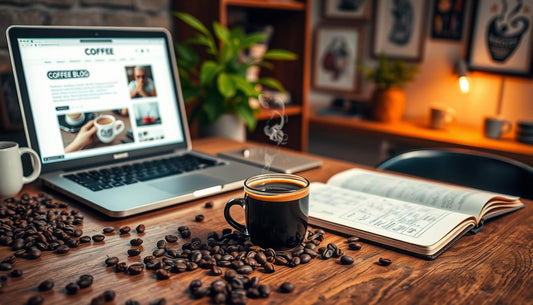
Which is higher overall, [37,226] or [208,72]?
[208,72]

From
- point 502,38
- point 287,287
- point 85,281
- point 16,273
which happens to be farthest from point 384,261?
point 502,38

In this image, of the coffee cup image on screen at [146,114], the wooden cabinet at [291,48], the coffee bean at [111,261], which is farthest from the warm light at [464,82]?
the coffee bean at [111,261]

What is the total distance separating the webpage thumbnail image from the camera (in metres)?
1.20

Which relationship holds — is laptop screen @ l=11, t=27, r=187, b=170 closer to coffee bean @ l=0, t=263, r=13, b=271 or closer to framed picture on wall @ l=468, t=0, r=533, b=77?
coffee bean @ l=0, t=263, r=13, b=271

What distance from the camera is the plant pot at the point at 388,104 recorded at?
2.74m

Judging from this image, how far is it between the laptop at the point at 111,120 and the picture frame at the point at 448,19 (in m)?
1.94

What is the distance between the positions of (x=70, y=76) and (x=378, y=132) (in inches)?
70.8

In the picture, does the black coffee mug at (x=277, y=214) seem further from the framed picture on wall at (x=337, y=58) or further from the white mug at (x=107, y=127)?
the framed picture on wall at (x=337, y=58)

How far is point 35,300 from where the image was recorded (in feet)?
2.13

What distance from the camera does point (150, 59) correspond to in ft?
4.46

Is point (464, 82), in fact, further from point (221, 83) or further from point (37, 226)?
point (37, 226)

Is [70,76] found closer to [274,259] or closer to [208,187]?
[208,187]

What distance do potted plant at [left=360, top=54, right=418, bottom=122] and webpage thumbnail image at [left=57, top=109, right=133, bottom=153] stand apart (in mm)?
1797

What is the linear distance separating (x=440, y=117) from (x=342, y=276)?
2.01 meters
